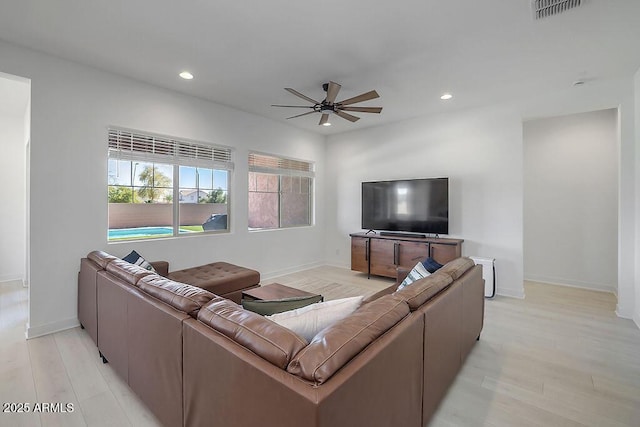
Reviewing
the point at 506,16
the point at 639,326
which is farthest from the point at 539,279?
the point at 506,16

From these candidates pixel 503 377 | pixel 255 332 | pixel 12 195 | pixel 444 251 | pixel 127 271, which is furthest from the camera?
pixel 12 195

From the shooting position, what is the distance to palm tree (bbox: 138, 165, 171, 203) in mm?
3770

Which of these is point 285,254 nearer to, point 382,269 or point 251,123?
point 382,269

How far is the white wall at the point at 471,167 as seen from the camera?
4.19 m

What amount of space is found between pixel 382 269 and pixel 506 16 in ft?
12.0

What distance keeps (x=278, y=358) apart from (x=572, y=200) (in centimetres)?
543

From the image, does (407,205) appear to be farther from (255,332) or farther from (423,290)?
(255,332)

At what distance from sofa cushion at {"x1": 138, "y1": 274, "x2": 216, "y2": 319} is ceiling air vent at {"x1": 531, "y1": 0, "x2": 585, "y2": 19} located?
298cm

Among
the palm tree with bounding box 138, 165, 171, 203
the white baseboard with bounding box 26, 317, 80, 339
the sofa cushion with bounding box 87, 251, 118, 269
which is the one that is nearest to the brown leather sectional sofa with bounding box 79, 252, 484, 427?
the sofa cushion with bounding box 87, 251, 118, 269

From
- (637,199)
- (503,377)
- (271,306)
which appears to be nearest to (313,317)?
(271,306)

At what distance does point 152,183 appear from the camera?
12.6 feet

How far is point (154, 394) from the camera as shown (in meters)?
1.63

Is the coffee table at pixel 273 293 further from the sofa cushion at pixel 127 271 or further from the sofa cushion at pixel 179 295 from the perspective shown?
the sofa cushion at pixel 179 295

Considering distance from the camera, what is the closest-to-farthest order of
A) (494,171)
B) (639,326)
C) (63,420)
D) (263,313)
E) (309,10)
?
(263,313)
(63,420)
(309,10)
(639,326)
(494,171)
